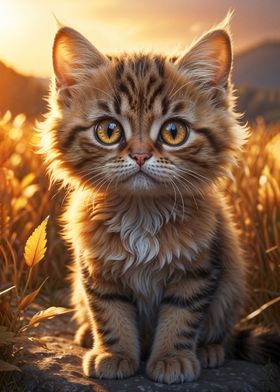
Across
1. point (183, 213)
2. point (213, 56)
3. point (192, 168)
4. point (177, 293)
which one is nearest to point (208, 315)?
point (177, 293)

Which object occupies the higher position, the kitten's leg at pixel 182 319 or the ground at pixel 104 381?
the kitten's leg at pixel 182 319

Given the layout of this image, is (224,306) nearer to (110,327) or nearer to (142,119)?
(110,327)

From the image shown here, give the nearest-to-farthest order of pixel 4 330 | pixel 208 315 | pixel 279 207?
pixel 4 330 < pixel 208 315 < pixel 279 207

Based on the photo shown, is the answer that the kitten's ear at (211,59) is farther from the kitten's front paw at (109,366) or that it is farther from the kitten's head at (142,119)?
the kitten's front paw at (109,366)

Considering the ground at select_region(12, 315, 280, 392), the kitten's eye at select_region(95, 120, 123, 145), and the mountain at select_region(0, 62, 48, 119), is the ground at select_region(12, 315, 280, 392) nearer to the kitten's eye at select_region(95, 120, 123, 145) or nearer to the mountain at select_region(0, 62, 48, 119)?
the kitten's eye at select_region(95, 120, 123, 145)

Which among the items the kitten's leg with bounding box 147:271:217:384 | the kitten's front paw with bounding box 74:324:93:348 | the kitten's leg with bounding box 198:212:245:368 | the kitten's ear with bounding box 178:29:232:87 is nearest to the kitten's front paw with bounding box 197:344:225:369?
the kitten's leg with bounding box 198:212:245:368

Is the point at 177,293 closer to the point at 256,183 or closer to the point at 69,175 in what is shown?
the point at 69,175

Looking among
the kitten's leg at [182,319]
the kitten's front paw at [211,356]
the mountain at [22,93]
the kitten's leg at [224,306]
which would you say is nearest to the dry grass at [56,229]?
the kitten's leg at [224,306]
